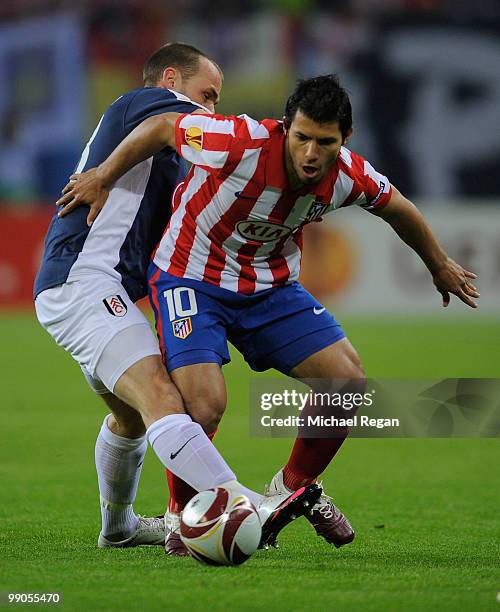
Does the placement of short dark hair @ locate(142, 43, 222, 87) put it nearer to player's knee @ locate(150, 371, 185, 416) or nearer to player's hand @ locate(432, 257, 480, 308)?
player's hand @ locate(432, 257, 480, 308)

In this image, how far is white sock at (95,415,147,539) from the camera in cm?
517

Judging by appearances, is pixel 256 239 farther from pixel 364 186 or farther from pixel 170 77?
pixel 170 77

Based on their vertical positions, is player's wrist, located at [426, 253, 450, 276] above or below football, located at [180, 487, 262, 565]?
above

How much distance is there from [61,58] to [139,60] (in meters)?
1.51

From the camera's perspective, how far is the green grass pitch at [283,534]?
13.0ft

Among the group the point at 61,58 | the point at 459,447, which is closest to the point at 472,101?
the point at 61,58

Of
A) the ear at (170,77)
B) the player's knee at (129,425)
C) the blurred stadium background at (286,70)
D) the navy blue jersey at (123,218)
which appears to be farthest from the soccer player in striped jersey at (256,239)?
the blurred stadium background at (286,70)

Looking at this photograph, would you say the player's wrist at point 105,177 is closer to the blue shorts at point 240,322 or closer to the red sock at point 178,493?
the blue shorts at point 240,322

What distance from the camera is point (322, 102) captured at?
15.0ft

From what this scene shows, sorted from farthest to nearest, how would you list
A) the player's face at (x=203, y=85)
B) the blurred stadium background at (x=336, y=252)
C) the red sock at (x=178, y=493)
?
the player's face at (x=203, y=85) < the red sock at (x=178, y=493) < the blurred stadium background at (x=336, y=252)

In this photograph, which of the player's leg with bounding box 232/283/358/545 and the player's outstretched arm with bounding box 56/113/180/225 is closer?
the player's outstretched arm with bounding box 56/113/180/225

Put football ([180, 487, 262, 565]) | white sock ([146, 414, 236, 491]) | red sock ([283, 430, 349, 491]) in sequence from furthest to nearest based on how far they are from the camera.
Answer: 1. red sock ([283, 430, 349, 491])
2. white sock ([146, 414, 236, 491])
3. football ([180, 487, 262, 565])

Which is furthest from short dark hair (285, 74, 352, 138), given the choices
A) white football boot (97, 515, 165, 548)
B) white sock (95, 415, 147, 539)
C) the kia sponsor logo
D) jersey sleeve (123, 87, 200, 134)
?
white football boot (97, 515, 165, 548)

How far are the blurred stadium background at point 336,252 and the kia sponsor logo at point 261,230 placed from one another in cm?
128
